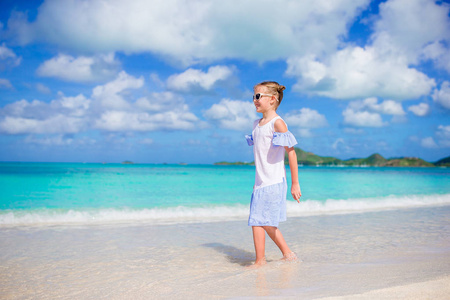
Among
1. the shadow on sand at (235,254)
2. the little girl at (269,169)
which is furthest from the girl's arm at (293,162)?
the shadow on sand at (235,254)

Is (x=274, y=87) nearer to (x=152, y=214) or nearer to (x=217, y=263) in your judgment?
(x=217, y=263)

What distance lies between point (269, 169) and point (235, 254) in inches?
64.9

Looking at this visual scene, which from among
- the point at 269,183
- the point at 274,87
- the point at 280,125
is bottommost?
the point at 269,183

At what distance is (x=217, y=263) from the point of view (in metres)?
4.09

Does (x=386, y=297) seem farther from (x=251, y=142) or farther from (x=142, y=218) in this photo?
(x=142, y=218)

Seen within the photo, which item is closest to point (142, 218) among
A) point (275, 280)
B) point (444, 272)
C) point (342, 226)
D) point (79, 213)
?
point (79, 213)

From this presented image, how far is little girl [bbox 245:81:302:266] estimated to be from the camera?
355cm

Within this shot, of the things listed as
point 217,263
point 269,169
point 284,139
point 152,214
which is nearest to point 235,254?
point 217,263

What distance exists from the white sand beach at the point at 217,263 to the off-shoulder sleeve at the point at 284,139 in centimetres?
138

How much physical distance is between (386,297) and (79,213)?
27.4 feet

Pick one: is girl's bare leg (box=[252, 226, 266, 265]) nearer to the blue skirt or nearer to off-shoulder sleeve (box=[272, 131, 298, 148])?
the blue skirt

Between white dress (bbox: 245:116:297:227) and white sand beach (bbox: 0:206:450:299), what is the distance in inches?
23.6

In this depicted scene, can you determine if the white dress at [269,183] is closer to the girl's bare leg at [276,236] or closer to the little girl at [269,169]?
the little girl at [269,169]

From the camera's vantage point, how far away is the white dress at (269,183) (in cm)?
357
